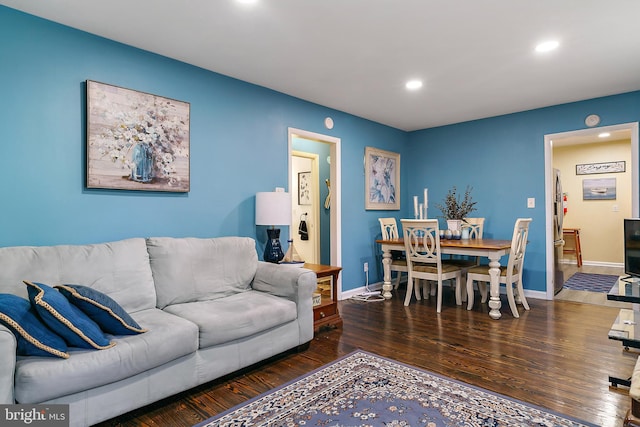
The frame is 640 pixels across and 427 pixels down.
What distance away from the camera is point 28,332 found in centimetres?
162

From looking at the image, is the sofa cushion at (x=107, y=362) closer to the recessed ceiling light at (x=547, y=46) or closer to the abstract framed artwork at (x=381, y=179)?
the recessed ceiling light at (x=547, y=46)

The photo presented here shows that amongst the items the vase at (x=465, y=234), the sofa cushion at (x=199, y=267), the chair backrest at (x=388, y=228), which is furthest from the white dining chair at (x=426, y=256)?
the sofa cushion at (x=199, y=267)

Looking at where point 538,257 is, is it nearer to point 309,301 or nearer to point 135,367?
point 309,301

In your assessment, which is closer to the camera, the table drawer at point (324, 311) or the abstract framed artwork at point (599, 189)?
the table drawer at point (324, 311)

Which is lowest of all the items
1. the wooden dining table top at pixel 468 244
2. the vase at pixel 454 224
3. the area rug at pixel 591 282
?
the area rug at pixel 591 282

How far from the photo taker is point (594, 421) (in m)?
1.83

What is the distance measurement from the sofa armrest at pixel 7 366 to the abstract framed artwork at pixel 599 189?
27.8 ft

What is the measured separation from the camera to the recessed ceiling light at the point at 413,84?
358 centimetres

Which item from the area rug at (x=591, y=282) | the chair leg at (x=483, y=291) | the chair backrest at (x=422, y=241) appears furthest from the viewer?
the area rug at (x=591, y=282)

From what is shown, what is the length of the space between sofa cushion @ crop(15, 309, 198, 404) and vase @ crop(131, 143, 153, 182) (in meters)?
1.12

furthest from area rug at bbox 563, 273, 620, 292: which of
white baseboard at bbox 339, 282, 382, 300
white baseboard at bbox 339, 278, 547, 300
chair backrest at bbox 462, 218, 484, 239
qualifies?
white baseboard at bbox 339, 282, 382, 300

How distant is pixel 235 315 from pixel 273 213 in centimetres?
117

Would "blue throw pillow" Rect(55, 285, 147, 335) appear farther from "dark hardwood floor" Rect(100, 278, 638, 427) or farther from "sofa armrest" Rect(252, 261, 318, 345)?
"sofa armrest" Rect(252, 261, 318, 345)

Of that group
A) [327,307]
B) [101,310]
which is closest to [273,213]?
[327,307]
